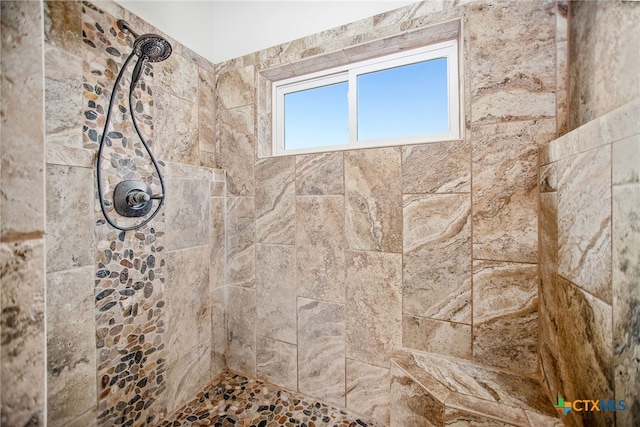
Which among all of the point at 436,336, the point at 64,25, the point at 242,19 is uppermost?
the point at 242,19

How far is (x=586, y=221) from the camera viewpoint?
28.5 inches

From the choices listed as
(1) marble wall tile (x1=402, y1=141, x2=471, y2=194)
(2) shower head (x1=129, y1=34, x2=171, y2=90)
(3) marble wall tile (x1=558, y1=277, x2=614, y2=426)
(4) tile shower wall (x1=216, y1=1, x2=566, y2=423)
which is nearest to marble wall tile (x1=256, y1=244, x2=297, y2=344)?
(4) tile shower wall (x1=216, y1=1, x2=566, y2=423)

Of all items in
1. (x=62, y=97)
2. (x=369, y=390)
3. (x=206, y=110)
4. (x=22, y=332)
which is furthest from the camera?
(x=206, y=110)

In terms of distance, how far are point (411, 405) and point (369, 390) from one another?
0.25 m

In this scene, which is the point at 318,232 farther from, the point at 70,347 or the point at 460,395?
the point at 70,347

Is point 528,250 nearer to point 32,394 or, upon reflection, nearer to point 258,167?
point 258,167

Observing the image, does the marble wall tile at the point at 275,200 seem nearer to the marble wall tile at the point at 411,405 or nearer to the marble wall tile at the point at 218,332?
the marble wall tile at the point at 218,332

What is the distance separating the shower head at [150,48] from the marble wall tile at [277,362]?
1436 millimetres

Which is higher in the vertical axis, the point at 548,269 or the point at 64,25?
the point at 64,25

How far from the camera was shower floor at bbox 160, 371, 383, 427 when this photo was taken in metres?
1.22

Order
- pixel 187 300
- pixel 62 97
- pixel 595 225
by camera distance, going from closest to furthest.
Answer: pixel 595 225
pixel 62 97
pixel 187 300

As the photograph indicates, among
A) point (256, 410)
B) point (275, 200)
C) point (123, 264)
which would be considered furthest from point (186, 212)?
point (256, 410)

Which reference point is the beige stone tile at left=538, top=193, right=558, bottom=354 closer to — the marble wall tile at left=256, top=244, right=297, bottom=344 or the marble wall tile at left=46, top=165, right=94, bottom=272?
the marble wall tile at left=256, top=244, right=297, bottom=344

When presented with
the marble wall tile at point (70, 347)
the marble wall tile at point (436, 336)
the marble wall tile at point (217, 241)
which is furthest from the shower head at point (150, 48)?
the marble wall tile at point (436, 336)
